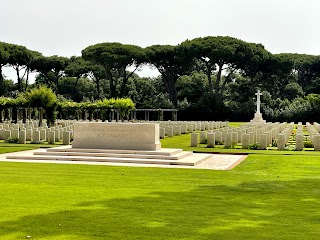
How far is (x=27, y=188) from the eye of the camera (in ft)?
38.2

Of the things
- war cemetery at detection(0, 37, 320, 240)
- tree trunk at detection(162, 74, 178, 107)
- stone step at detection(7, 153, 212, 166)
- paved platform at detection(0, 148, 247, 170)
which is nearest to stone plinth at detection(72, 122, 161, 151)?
war cemetery at detection(0, 37, 320, 240)

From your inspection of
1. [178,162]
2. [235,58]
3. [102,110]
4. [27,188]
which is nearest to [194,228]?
[27,188]

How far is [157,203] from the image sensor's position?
32.9 feet

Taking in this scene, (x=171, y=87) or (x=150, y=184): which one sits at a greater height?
(x=171, y=87)

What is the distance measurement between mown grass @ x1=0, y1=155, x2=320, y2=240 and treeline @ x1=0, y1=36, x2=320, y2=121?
58.1 meters

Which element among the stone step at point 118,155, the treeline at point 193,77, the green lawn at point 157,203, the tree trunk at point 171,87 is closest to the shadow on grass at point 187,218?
the green lawn at point 157,203

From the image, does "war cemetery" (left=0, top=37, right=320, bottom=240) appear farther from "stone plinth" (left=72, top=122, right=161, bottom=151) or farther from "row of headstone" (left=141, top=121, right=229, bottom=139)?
"row of headstone" (left=141, top=121, right=229, bottom=139)

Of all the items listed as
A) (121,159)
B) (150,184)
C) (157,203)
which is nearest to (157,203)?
(157,203)

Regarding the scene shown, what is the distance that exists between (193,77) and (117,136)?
198 feet

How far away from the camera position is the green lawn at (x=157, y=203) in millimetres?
7672

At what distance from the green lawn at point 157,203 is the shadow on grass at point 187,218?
14 millimetres

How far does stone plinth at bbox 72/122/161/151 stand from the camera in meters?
21.0

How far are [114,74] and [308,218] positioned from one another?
75.9 metres

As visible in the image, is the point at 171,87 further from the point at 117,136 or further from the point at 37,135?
the point at 117,136
